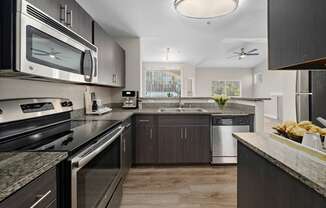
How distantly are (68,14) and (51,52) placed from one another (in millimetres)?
502

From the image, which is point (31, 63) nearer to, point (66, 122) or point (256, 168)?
point (66, 122)

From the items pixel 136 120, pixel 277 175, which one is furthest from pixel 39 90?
pixel 277 175

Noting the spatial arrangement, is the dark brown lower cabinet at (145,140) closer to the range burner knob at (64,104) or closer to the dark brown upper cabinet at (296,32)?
the range burner knob at (64,104)

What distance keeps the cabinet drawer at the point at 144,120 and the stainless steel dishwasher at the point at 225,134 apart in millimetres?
935

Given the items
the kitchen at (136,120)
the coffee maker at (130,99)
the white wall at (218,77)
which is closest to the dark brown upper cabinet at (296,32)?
the kitchen at (136,120)

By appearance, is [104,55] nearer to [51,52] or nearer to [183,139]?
[51,52]

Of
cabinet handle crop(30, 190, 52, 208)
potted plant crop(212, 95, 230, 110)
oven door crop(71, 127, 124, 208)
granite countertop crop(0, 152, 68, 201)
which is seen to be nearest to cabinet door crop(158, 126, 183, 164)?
potted plant crop(212, 95, 230, 110)

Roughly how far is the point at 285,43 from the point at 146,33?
3.12 m

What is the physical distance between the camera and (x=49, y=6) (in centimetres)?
137

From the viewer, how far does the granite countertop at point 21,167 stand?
0.66m

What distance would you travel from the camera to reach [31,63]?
1.10 meters

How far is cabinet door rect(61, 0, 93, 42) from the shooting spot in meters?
1.72

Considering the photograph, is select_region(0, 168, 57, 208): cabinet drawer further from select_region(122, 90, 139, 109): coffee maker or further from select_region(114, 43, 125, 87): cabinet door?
select_region(122, 90, 139, 109): coffee maker

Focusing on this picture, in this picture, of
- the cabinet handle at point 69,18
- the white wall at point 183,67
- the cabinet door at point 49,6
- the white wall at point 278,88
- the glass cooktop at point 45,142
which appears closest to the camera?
the glass cooktop at point 45,142
